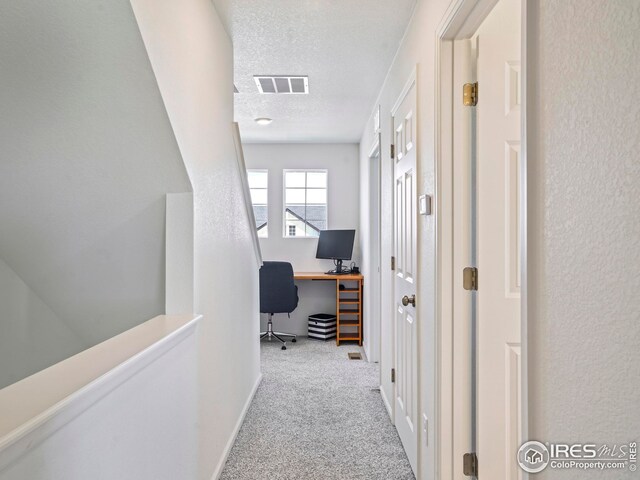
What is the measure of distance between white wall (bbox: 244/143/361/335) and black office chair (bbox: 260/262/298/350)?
28.7 inches

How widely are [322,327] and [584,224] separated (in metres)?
4.47

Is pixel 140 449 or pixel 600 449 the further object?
pixel 140 449

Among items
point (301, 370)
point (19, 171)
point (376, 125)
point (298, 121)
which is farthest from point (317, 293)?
point (19, 171)

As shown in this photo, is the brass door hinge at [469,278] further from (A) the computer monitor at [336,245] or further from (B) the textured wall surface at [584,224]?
(A) the computer monitor at [336,245]

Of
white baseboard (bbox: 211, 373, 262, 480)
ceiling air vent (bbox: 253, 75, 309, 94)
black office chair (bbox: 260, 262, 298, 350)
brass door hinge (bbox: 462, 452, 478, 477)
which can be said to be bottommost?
white baseboard (bbox: 211, 373, 262, 480)

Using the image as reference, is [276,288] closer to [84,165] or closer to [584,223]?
[84,165]

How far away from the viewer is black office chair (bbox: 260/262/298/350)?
4673 millimetres

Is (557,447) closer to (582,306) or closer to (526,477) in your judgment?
(526,477)

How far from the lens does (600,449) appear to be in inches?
29.3

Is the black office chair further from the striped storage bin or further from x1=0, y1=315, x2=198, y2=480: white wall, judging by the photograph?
x1=0, y1=315, x2=198, y2=480: white wall

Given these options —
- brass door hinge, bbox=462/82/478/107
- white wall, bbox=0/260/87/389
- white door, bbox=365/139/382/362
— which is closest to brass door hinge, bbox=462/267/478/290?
brass door hinge, bbox=462/82/478/107

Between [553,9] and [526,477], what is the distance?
1023 mm

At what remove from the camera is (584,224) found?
79 cm

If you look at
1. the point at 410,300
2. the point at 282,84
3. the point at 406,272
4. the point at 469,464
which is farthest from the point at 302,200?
the point at 469,464
